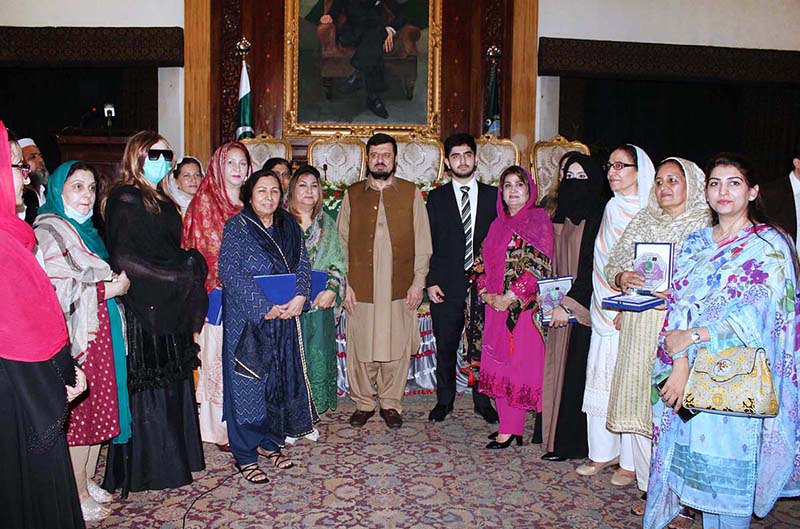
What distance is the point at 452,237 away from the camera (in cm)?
420

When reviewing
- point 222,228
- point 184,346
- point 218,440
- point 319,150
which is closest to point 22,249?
point 184,346

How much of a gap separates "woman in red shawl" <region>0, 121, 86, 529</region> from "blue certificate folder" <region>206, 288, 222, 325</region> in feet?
4.70

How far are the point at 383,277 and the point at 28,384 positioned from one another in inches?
91.5

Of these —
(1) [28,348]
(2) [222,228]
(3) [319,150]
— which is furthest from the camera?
(3) [319,150]

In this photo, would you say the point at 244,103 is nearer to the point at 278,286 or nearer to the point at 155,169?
the point at 155,169

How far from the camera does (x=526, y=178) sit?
3904 millimetres

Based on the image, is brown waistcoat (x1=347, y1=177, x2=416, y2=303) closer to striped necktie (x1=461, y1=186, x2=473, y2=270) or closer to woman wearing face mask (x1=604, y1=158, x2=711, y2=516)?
striped necktie (x1=461, y1=186, x2=473, y2=270)

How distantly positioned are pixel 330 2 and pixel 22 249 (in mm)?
5781

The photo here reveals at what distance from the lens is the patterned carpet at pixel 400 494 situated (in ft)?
9.71

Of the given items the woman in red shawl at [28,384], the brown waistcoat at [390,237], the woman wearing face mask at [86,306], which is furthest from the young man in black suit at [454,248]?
the woman in red shawl at [28,384]

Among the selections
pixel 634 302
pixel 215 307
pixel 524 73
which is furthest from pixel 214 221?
pixel 524 73

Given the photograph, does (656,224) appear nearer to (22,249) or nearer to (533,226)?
(533,226)

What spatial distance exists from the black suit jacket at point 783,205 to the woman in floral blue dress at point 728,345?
5.64 feet

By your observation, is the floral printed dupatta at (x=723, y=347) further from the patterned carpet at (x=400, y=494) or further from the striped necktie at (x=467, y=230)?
the striped necktie at (x=467, y=230)
